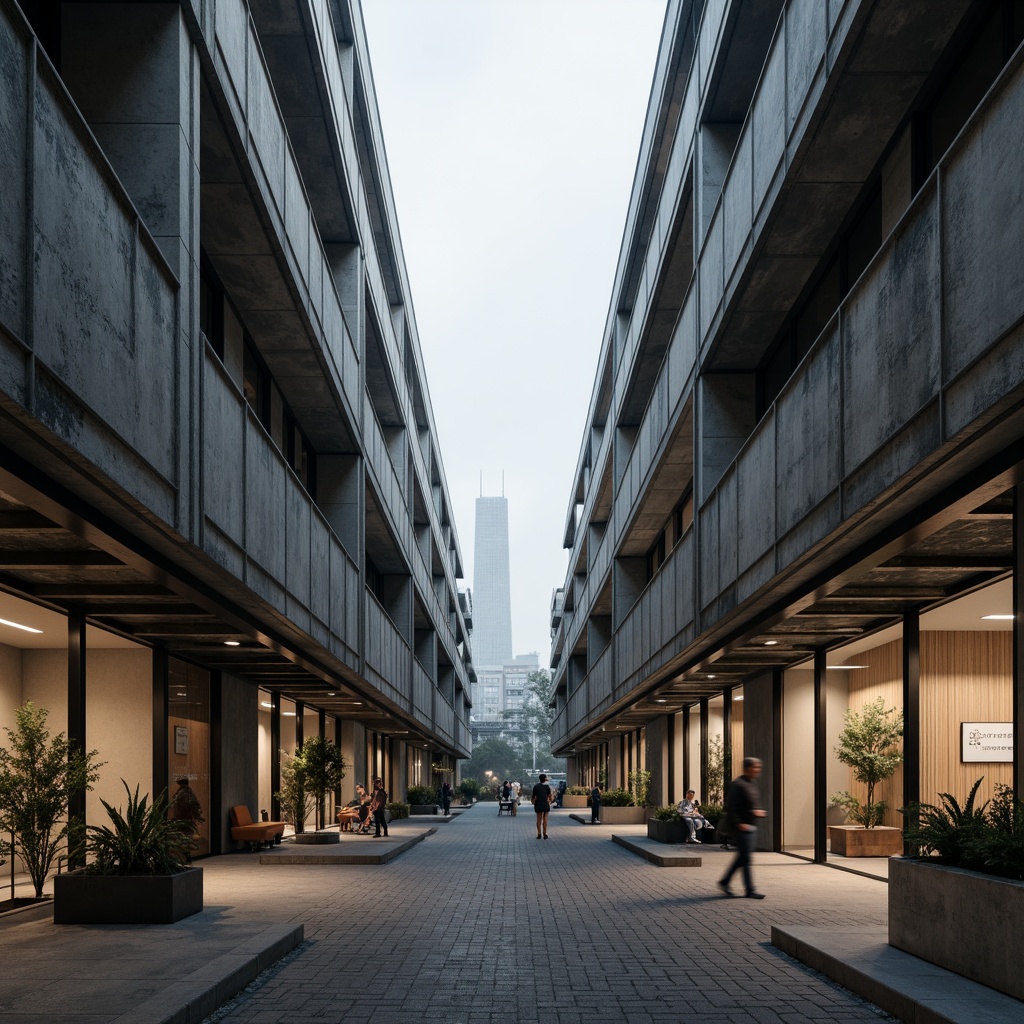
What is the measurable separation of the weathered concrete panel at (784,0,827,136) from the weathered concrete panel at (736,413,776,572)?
11.1 ft

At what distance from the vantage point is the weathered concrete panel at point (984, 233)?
6691 millimetres

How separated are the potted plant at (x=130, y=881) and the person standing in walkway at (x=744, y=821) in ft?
21.3

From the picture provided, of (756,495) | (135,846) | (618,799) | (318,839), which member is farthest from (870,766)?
(618,799)

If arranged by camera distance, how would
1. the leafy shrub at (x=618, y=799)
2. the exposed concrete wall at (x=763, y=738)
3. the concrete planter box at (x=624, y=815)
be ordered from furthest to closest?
the leafy shrub at (x=618, y=799) → the concrete planter box at (x=624, y=815) → the exposed concrete wall at (x=763, y=738)

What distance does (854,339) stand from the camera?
10.0m

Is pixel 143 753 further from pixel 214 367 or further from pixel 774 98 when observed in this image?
pixel 774 98

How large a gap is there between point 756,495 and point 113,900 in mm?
8204

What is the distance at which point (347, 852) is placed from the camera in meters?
21.1

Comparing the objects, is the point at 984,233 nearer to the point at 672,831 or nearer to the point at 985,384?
the point at 985,384

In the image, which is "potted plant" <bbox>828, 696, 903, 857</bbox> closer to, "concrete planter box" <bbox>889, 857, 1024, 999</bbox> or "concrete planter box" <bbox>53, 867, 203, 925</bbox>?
"concrete planter box" <bbox>889, 857, 1024, 999</bbox>

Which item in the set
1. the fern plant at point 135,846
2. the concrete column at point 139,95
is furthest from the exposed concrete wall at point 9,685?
the concrete column at point 139,95

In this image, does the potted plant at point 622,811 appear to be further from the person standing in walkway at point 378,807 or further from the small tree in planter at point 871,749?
the small tree in planter at point 871,749

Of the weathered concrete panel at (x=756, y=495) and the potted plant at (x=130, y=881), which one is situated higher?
the weathered concrete panel at (x=756, y=495)

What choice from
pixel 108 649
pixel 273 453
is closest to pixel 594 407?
pixel 108 649
